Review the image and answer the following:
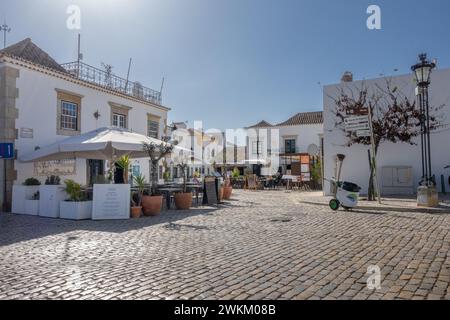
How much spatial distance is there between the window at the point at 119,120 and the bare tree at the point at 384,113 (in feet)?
35.9

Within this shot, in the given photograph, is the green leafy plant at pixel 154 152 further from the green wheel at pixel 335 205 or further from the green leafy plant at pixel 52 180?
the green wheel at pixel 335 205

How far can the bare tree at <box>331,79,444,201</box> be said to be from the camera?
1458 cm

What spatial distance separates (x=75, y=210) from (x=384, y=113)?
13226mm

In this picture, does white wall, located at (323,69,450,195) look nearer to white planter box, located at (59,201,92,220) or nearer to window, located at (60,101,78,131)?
white planter box, located at (59,201,92,220)

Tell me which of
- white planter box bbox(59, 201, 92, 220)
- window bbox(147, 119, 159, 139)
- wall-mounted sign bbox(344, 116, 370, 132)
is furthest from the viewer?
window bbox(147, 119, 159, 139)

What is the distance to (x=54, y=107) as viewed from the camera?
14531mm

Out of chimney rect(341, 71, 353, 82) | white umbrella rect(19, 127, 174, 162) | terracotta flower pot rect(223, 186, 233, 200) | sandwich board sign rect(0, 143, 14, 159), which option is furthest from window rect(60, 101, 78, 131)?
chimney rect(341, 71, 353, 82)

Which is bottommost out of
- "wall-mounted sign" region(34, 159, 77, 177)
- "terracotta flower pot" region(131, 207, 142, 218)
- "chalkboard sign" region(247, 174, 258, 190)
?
"terracotta flower pot" region(131, 207, 142, 218)

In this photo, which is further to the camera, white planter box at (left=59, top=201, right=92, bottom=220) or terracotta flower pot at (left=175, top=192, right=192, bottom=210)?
terracotta flower pot at (left=175, top=192, right=192, bottom=210)

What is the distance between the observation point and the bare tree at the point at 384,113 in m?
14.6

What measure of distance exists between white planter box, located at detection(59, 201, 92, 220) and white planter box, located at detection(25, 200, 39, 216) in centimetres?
140

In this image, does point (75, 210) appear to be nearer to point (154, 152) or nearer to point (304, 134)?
point (154, 152)
